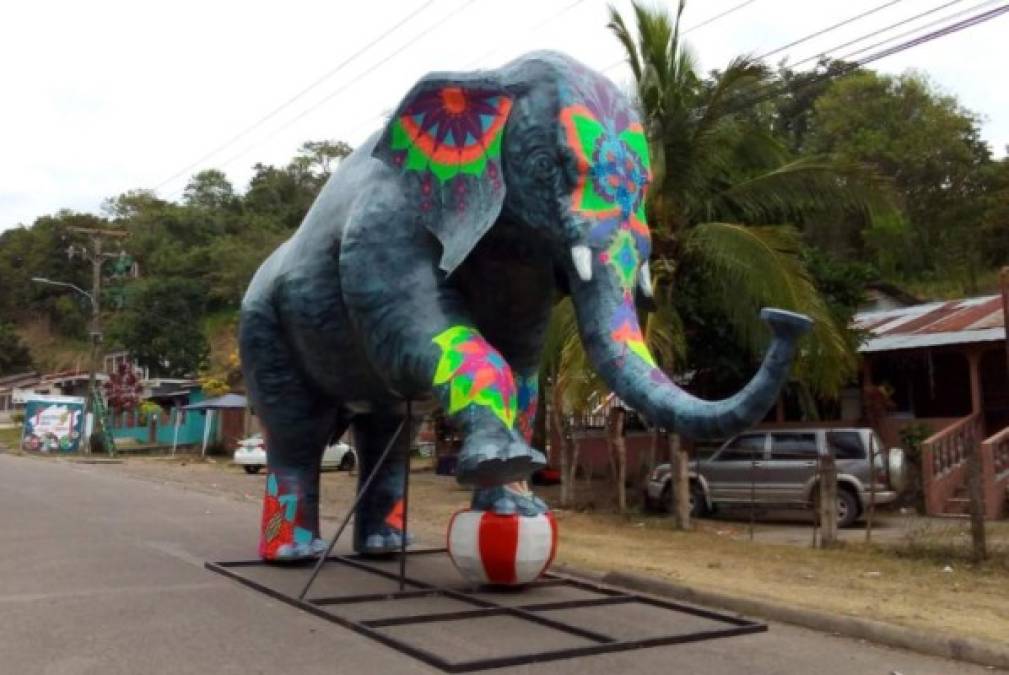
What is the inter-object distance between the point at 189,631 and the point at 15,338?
64478 millimetres

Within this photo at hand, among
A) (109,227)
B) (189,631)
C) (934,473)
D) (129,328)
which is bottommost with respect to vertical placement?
(189,631)

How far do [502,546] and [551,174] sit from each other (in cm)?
234

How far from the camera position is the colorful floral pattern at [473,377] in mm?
4871

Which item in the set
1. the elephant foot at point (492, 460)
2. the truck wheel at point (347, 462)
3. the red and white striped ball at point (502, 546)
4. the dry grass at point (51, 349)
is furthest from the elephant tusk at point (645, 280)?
the dry grass at point (51, 349)

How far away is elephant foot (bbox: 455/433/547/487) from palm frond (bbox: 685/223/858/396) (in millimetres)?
7363

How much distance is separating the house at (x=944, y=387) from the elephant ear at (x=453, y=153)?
9.21 meters

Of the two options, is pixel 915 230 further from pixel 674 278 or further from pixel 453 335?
pixel 453 335

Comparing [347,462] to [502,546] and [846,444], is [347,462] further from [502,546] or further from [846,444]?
[502,546]

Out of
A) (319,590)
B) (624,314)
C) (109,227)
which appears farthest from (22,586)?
(109,227)

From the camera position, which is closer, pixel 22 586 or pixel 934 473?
pixel 22 586

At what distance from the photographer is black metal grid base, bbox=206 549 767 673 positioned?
Result: 4.75m

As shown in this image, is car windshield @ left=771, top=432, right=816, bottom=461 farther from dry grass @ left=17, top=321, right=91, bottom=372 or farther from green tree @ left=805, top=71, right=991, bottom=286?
dry grass @ left=17, top=321, right=91, bottom=372

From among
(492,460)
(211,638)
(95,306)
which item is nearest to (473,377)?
(492,460)

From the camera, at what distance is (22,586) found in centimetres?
709
